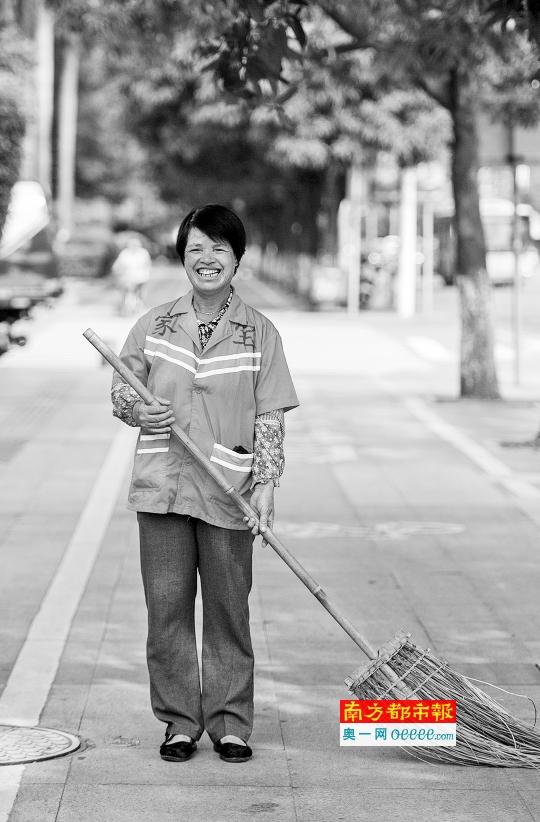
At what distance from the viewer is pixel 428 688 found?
512 centimetres

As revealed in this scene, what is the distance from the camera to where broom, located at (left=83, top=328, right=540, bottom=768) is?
5.07m

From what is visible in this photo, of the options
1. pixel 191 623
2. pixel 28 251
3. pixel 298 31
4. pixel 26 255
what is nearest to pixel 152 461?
pixel 191 623

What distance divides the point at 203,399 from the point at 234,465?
22cm

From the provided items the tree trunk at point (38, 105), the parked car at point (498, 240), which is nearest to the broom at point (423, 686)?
the tree trunk at point (38, 105)

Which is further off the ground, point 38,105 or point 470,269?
point 38,105

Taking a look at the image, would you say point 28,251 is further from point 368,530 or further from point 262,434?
point 262,434

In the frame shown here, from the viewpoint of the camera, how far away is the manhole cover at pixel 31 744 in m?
5.29

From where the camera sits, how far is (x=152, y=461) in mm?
5223

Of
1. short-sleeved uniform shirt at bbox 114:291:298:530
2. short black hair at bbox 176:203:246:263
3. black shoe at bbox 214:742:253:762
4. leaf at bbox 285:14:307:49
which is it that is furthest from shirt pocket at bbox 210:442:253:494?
leaf at bbox 285:14:307:49

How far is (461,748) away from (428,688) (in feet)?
0.81

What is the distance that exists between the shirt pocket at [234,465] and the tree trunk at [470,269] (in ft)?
40.8

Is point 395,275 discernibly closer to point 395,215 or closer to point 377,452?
point 395,215

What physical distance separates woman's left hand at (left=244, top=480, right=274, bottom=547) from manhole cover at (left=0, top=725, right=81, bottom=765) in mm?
965

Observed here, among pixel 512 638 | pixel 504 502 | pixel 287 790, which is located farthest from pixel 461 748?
pixel 504 502
